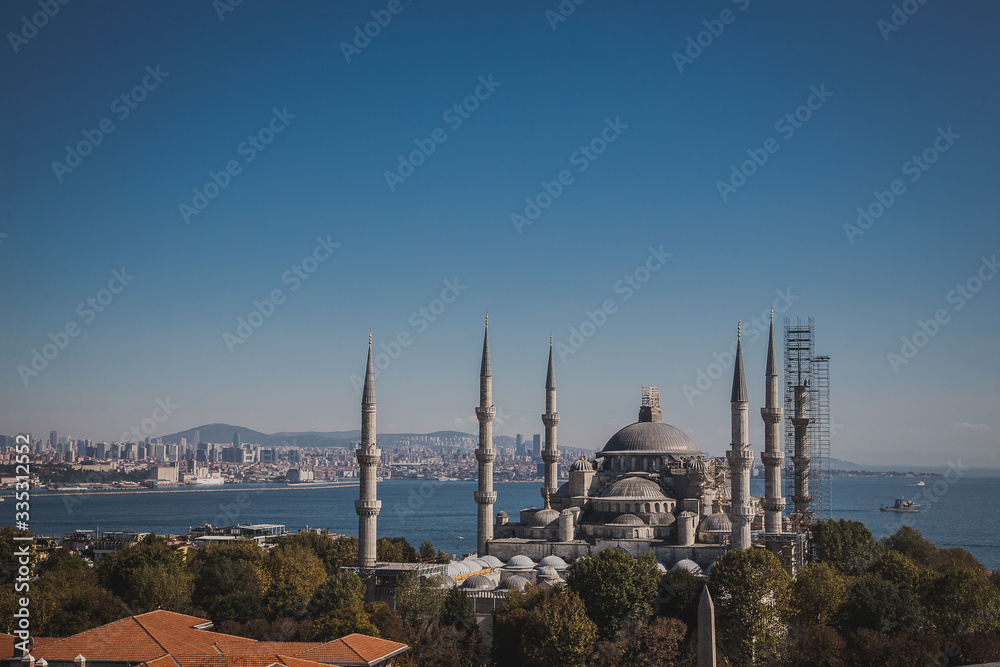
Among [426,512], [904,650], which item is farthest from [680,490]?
[426,512]

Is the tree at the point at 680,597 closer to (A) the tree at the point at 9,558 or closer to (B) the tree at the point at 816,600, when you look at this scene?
(B) the tree at the point at 816,600

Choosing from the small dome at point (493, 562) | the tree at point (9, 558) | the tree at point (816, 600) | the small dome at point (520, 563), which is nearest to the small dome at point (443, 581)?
the small dome at point (520, 563)

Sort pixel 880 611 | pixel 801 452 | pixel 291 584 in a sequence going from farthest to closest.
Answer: pixel 801 452 → pixel 291 584 → pixel 880 611

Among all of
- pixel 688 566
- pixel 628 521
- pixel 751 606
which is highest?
pixel 628 521

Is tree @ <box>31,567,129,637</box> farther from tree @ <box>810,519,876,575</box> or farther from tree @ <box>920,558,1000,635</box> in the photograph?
tree @ <box>810,519,876,575</box>

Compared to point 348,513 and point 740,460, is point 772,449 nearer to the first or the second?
point 740,460

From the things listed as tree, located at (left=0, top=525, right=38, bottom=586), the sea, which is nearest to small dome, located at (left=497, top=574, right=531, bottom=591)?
tree, located at (left=0, top=525, right=38, bottom=586)

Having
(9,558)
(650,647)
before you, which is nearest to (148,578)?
(9,558)
